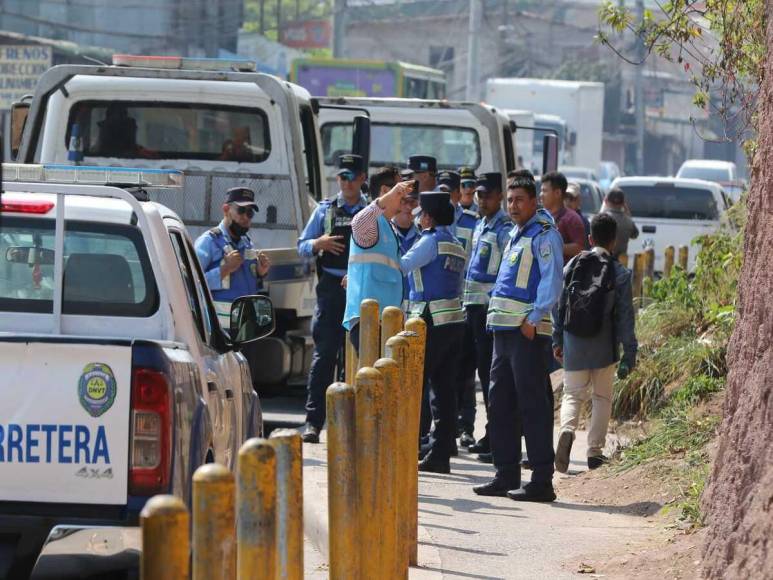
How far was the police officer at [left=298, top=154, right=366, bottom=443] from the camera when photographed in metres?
10.1

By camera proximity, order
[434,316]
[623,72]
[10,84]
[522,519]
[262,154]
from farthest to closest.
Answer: [623,72] → [10,84] → [262,154] → [434,316] → [522,519]

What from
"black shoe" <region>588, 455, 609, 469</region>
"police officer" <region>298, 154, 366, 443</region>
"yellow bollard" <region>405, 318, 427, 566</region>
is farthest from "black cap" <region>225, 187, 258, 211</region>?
"yellow bollard" <region>405, 318, 427, 566</region>

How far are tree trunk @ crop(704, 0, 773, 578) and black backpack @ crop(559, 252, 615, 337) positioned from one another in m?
3.15

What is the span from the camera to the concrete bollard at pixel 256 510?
3.38 metres

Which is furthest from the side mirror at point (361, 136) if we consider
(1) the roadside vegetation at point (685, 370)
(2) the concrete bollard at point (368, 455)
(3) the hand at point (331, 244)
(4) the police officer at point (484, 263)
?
(2) the concrete bollard at point (368, 455)

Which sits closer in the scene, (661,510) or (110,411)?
(110,411)

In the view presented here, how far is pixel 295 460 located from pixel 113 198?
1.82 m

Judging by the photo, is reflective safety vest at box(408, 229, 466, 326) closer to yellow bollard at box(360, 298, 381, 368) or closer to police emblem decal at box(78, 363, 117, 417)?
yellow bollard at box(360, 298, 381, 368)

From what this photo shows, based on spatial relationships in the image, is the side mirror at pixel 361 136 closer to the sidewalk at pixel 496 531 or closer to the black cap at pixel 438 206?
the black cap at pixel 438 206

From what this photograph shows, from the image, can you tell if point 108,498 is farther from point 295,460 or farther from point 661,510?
point 661,510

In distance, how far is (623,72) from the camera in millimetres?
76688

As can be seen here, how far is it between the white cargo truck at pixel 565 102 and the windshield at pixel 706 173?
440cm

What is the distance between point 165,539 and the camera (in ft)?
9.57

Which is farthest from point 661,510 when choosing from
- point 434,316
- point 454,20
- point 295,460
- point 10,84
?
point 454,20
